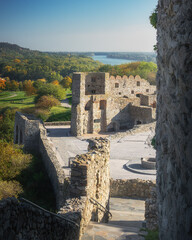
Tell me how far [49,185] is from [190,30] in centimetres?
1249

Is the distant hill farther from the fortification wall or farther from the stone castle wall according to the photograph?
the stone castle wall

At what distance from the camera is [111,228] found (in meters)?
6.23

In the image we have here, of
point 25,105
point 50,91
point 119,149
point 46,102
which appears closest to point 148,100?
point 46,102

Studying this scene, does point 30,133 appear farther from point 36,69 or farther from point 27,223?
point 36,69

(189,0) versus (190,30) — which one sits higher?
(189,0)

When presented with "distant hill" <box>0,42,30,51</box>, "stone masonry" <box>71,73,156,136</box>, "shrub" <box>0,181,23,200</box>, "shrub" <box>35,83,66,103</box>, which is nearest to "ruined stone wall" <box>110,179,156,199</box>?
"shrub" <box>0,181,23,200</box>

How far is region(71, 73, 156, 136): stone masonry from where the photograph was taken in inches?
1115

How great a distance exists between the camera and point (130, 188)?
38.3 ft

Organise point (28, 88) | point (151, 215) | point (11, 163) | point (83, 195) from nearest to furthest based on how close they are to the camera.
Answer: point (83, 195), point (151, 215), point (11, 163), point (28, 88)

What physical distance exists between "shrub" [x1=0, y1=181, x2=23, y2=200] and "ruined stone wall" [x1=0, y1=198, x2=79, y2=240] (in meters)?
8.10

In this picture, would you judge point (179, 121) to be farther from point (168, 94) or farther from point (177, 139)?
point (168, 94)

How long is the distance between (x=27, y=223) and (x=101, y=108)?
26.7 meters

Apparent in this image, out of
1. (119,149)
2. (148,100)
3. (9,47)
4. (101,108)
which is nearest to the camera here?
(119,149)

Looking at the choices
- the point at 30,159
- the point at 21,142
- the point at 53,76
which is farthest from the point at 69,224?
the point at 53,76
